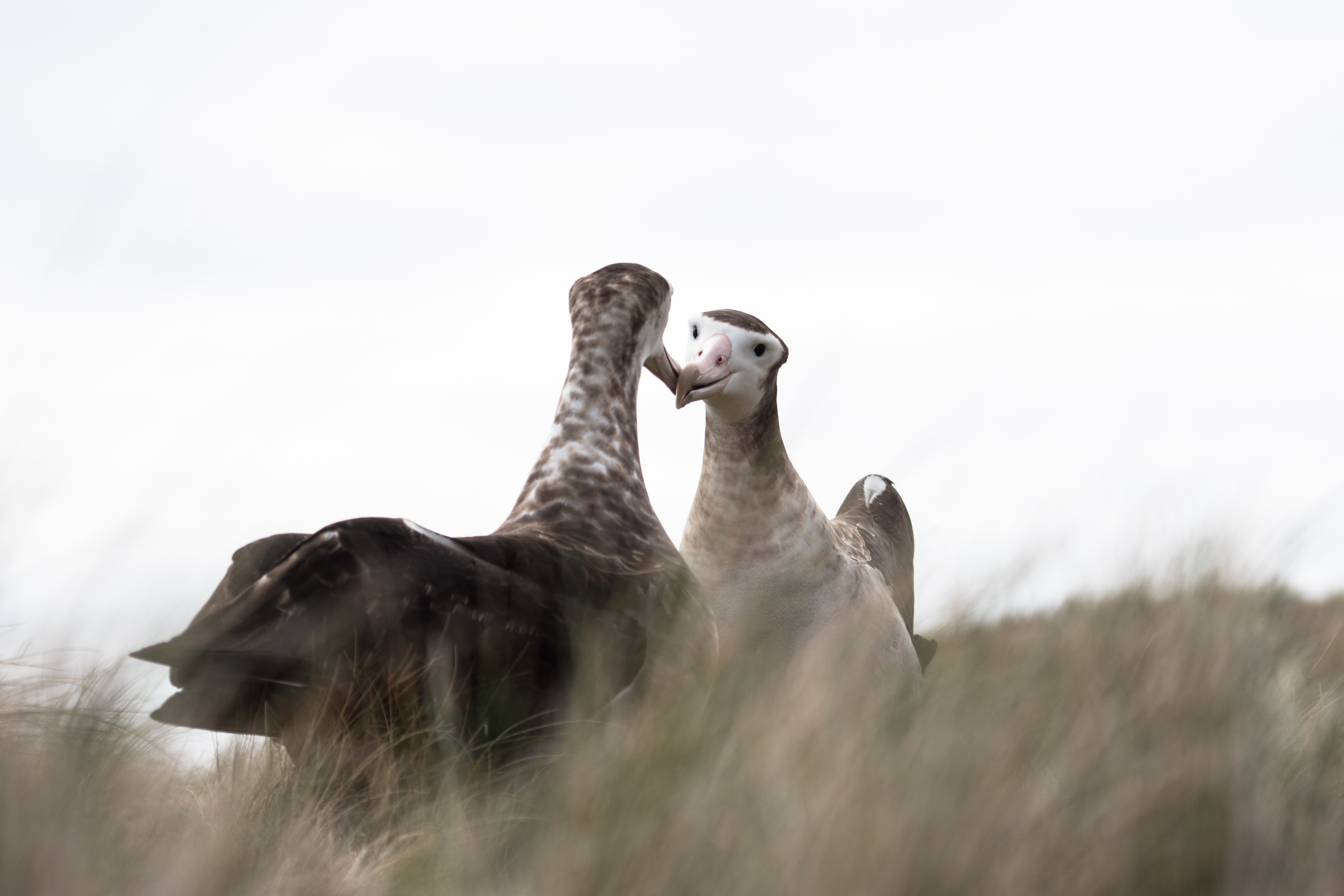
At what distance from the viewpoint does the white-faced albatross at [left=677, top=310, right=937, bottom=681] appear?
463 cm

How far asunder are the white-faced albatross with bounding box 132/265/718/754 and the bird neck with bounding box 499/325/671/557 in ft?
0.85

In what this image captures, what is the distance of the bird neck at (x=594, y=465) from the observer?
12.8 feet

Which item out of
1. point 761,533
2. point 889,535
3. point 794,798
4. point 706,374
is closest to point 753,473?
point 761,533

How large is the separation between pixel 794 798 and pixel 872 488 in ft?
14.9

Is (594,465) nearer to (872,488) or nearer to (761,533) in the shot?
(761,533)

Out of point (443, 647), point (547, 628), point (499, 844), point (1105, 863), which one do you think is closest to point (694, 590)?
point (547, 628)

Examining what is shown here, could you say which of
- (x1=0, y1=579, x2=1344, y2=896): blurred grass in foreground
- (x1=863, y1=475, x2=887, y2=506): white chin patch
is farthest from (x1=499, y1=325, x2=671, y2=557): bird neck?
(x1=863, y1=475, x2=887, y2=506): white chin patch

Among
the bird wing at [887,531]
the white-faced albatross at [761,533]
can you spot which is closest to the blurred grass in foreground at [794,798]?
the white-faced albatross at [761,533]

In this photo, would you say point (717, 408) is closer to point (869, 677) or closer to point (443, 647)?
point (869, 677)

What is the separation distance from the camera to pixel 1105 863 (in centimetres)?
244

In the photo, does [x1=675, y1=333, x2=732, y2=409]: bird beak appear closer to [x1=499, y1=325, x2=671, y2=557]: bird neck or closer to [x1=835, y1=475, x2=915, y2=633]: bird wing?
[x1=499, y1=325, x2=671, y2=557]: bird neck

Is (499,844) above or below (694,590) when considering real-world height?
below

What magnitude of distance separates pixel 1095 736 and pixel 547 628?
1.35 m

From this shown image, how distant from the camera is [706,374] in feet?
14.6
